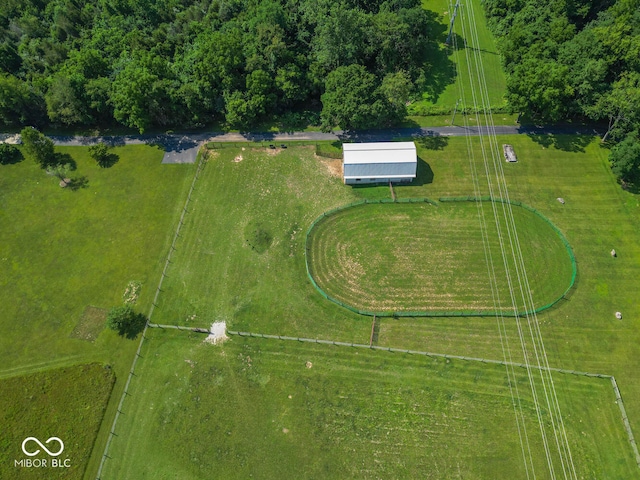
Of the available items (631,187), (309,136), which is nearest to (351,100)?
(309,136)

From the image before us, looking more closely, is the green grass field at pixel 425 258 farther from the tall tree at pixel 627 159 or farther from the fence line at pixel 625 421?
the tall tree at pixel 627 159

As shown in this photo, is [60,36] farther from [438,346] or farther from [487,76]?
[438,346]

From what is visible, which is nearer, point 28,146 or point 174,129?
point 28,146

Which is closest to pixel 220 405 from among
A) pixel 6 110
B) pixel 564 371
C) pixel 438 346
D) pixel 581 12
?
pixel 438 346

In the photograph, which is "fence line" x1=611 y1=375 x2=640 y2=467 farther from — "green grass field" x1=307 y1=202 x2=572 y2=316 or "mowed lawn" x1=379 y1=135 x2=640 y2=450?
"green grass field" x1=307 y1=202 x2=572 y2=316

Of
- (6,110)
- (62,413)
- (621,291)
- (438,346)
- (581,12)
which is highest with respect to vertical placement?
(581,12)

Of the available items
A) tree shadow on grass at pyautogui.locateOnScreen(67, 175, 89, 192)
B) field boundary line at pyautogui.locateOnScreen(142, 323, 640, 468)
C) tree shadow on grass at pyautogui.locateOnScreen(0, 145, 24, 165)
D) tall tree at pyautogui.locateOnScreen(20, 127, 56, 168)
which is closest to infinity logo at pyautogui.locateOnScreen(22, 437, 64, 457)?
field boundary line at pyautogui.locateOnScreen(142, 323, 640, 468)

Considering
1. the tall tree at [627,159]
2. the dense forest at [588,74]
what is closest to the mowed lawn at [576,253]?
the tall tree at [627,159]

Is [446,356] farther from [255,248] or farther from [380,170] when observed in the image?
[255,248]

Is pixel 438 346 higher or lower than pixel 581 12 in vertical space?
lower
